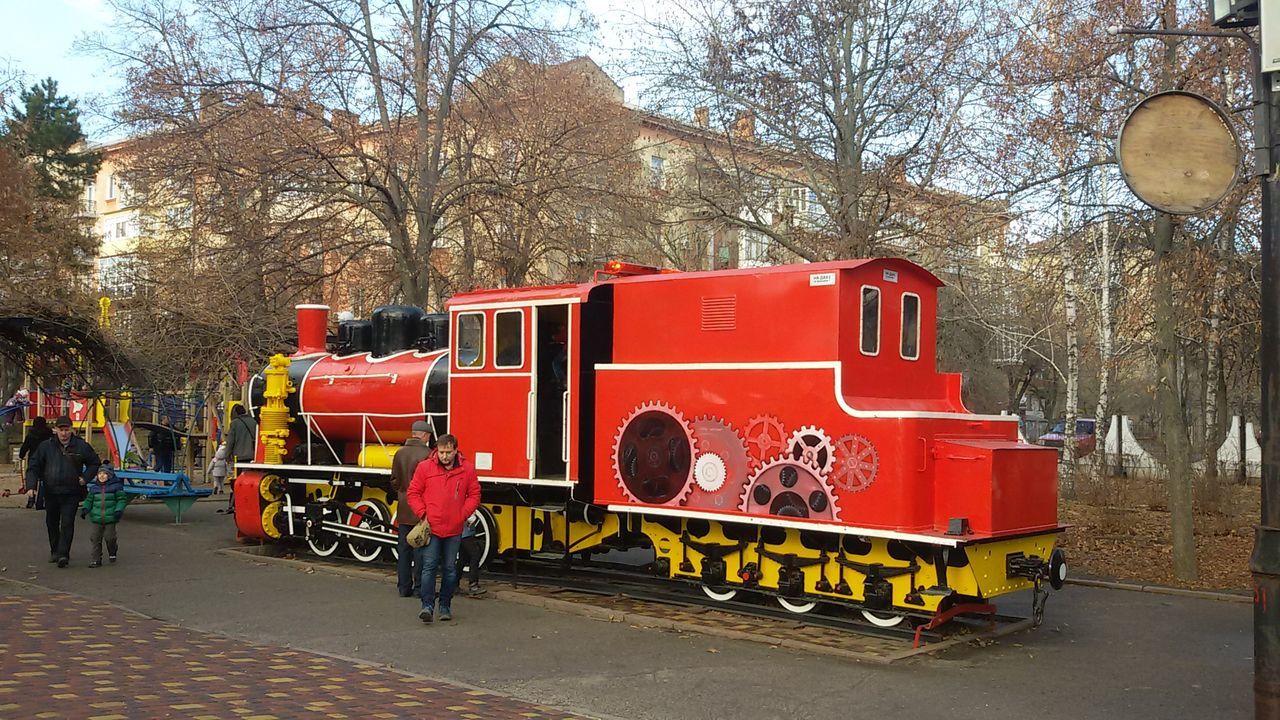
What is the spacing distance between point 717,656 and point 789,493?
173 centimetres

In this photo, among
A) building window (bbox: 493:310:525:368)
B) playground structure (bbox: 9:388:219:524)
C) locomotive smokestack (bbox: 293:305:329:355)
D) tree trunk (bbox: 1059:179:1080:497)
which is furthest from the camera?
playground structure (bbox: 9:388:219:524)

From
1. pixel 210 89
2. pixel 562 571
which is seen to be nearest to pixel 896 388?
pixel 562 571

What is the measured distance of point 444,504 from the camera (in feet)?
35.6

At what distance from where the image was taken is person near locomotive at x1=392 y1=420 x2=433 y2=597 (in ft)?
38.8

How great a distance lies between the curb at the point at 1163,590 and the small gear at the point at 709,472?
5471 millimetres

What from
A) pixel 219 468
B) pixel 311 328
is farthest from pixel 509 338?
pixel 219 468

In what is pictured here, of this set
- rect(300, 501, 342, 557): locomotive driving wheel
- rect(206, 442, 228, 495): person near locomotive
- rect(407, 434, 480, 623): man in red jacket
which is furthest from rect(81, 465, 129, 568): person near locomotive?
rect(206, 442, 228, 495): person near locomotive

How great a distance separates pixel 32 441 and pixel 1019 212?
1634cm

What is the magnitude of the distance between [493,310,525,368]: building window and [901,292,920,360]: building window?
4.19 meters

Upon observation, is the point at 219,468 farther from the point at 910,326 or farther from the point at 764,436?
the point at 910,326

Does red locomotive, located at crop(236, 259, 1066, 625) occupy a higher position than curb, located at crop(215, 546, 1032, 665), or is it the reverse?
red locomotive, located at crop(236, 259, 1066, 625)

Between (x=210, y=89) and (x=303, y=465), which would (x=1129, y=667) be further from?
(x=210, y=89)

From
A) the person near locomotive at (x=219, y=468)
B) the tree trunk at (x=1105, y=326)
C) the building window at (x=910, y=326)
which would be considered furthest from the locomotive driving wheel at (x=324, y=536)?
the tree trunk at (x=1105, y=326)

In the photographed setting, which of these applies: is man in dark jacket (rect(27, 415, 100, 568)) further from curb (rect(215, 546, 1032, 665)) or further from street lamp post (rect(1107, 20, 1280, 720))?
street lamp post (rect(1107, 20, 1280, 720))
